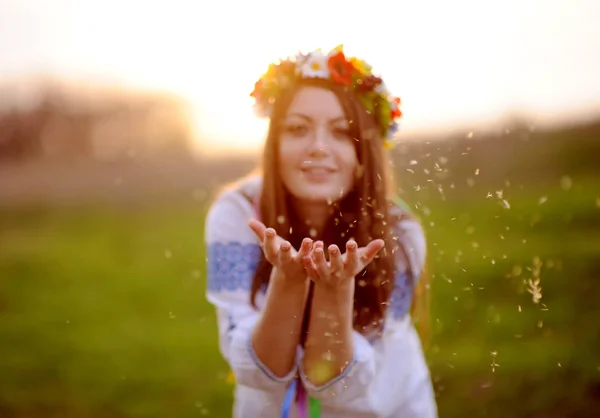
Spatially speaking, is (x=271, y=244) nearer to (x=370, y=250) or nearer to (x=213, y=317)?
(x=370, y=250)

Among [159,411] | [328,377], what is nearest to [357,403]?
[328,377]

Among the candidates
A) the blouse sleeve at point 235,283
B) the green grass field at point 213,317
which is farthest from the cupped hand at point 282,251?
the green grass field at point 213,317

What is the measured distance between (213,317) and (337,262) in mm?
1886

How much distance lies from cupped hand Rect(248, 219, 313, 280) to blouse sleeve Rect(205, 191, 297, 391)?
133 mm

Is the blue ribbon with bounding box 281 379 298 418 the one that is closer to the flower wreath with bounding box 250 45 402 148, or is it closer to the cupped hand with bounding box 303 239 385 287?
the cupped hand with bounding box 303 239 385 287

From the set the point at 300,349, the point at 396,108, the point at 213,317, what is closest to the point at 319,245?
the point at 300,349

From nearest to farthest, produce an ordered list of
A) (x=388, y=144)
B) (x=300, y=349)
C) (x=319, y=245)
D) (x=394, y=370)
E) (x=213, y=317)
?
(x=319, y=245)
(x=300, y=349)
(x=394, y=370)
(x=388, y=144)
(x=213, y=317)

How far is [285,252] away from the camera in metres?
0.82

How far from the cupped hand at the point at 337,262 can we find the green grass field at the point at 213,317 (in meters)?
0.47

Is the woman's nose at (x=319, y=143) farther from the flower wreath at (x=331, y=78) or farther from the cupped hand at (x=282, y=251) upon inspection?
the cupped hand at (x=282, y=251)

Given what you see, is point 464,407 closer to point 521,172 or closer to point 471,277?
point 471,277

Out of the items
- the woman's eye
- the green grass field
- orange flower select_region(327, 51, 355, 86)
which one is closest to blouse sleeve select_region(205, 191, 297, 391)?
the woman's eye

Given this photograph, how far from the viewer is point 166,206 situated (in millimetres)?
4285

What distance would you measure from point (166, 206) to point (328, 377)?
348 centimetres
